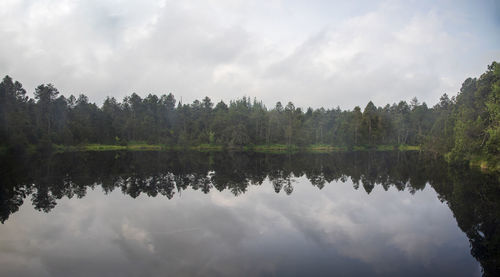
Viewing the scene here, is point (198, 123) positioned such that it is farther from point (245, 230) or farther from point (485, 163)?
point (245, 230)

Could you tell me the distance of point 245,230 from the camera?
14227 millimetres

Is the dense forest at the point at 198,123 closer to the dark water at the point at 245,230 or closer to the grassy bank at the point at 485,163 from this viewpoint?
the grassy bank at the point at 485,163

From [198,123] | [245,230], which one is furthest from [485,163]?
[198,123]

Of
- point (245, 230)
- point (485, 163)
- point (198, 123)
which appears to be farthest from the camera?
point (198, 123)

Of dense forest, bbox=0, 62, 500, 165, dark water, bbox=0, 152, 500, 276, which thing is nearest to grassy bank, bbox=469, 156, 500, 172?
dark water, bbox=0, 152, 500, 276

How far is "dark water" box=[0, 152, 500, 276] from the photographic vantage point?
10203mm

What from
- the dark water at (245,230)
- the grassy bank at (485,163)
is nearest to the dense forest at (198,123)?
the grassy bank at (485,163)

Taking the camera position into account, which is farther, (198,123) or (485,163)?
(198,123)

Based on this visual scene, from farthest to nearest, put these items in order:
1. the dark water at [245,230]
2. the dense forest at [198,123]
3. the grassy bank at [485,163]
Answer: the dense forest at [198,123] → the grassy bank at [485,163] → the dark water at [245,230]

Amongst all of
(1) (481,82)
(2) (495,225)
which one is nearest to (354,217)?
(2) (495,225)

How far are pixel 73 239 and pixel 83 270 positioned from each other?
149 inches

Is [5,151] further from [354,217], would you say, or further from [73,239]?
[354,217]

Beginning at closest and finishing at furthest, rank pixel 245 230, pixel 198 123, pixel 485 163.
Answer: pixel 245 230
pixel 485 163
pixel 198 123

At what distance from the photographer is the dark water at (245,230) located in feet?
33.5
